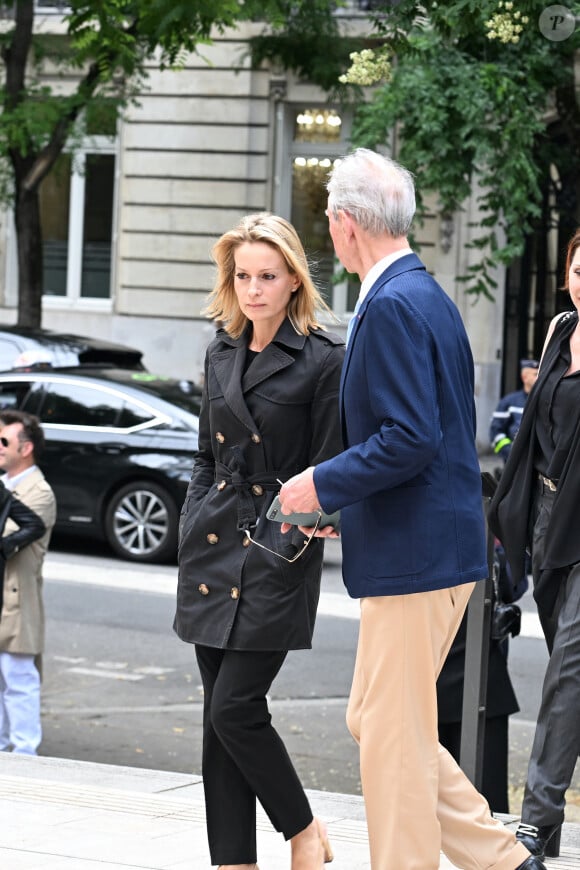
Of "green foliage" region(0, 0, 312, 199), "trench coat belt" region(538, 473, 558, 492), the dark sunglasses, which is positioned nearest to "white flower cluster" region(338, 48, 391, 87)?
the dark sunglasses

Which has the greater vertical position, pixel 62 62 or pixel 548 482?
pixel 62 62

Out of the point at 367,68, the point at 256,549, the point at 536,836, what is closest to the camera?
the point at 256,549

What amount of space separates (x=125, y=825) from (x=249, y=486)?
4.35 ft

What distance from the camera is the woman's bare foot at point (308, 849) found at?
4273 millimetres

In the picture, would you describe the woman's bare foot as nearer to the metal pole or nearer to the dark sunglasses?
Answer: the metal pole

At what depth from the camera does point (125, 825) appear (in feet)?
16.1

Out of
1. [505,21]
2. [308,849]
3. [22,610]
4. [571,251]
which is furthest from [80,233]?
[308,849]

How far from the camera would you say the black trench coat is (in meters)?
4.17

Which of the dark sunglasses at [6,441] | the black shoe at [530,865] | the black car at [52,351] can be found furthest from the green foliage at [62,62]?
the black shoe at [530,865]

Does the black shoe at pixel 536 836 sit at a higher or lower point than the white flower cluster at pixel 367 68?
lower

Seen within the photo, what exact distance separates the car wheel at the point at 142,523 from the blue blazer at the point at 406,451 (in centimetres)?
954

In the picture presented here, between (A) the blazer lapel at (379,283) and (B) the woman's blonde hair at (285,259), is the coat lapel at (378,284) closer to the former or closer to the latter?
(A) the blazer lapel at (379,283)

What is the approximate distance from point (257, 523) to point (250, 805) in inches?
30.7

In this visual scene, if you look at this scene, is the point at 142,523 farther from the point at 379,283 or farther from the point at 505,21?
the point at 379,283
